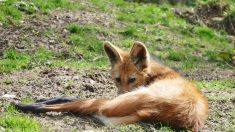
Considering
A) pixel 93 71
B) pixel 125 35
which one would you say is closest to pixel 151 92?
pixel 93 71

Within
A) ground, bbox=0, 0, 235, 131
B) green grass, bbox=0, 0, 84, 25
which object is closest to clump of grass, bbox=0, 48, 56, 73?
ground, bbox=0, 0, 235, 131

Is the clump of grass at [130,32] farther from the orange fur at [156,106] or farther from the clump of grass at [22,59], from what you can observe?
the orange fur at [156,106]

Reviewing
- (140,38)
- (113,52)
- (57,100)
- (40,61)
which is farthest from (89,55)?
(57,100)

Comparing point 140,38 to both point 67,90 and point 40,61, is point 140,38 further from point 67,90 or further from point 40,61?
point 67,90

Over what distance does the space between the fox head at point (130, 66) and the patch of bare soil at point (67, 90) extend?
63 centimetres

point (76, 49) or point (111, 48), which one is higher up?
point (111, 48)

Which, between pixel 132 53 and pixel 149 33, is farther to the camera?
pixel 149 33

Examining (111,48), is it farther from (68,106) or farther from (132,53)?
(68,106)

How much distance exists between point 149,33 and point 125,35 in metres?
0.89

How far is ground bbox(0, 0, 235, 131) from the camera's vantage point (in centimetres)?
553

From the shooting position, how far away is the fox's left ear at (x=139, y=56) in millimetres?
6324

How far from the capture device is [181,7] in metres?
15.9

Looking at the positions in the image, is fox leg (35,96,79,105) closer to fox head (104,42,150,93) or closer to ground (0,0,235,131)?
ground (0,0,235,131)

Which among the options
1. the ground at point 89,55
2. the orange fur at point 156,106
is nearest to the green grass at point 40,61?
the ground at point 89,55
